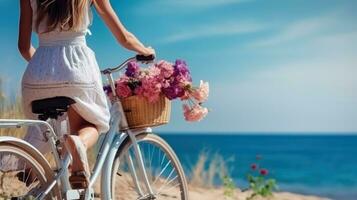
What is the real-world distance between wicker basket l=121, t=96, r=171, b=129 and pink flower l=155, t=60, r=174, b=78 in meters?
0.16

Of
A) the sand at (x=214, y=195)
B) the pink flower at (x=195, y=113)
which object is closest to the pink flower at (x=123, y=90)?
the pink flower at (x=195, y=113)

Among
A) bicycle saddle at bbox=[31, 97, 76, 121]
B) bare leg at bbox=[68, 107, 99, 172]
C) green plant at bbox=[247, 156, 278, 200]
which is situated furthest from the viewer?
green plant at bbox=[247, 156, 278, 200]

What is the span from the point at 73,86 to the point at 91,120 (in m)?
0.19

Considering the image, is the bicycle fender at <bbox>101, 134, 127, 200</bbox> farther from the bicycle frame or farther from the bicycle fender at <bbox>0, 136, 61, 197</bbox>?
the bicycle fender at <bbox>0, 136, 61, 197</bbox>

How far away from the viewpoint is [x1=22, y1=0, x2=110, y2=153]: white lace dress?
143 inches

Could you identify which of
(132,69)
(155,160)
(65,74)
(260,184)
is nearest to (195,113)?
(132,69)

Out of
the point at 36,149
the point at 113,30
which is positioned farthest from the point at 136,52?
the point at 36,149

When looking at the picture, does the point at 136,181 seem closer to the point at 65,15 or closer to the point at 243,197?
the point at 65,15

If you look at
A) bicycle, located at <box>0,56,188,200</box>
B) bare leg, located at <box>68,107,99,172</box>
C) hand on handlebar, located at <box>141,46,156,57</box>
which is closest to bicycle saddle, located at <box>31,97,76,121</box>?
bicycle, located at <box>0,56,188,200</box>

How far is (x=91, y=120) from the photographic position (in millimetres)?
3752

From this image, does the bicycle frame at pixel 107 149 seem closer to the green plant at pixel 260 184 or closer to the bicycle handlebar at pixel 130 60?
the bicycle handlebar at pixel 130 60

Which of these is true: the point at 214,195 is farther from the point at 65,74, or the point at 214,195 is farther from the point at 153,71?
the point at 65,74

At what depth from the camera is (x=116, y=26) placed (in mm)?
3840

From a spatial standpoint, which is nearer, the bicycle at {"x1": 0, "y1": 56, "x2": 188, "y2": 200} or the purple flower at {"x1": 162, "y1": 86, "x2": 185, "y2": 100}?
the bicycle at {"x1": 0, "y1": 56, "x2": 188, "y2": 200}
